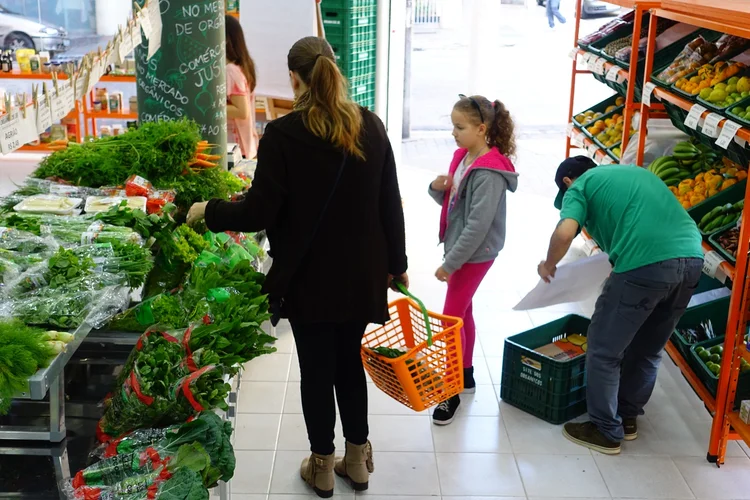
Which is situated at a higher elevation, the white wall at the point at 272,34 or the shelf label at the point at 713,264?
the white wall at the point at 272,34

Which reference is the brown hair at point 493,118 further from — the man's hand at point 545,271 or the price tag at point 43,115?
the price tag at point 43,115

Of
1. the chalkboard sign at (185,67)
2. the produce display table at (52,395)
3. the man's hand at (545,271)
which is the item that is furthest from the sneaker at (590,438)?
the produce display table at (52,395)

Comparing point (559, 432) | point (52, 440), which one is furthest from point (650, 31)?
point (52, 440)

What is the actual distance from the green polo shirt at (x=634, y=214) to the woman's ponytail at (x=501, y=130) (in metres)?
0.45

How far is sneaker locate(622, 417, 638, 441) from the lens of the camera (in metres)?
4.18

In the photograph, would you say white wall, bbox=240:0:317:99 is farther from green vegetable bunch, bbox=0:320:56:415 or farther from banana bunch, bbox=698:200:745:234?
green vegetable bunch, bbox=0:320:56:415

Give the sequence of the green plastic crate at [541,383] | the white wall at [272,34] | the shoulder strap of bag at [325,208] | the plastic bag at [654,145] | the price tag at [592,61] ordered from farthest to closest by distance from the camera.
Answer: the white wall at [272,34]
the price tag at [592,61]
the plastic bag at [654,145]
the green plastic crate at [541,383]
the shoulder strap of bag at [325,208]

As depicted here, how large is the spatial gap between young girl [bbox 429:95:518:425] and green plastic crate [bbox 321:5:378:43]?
3.02m

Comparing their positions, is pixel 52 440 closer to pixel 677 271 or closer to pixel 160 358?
pixel 160 358

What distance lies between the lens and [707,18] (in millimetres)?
4172

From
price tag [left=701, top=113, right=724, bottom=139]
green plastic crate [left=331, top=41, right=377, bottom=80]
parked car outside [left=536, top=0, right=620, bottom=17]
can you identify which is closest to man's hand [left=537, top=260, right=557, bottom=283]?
price tag [left=701, top=113, right=724, bottom=139]

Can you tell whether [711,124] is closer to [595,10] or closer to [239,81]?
[239,81]

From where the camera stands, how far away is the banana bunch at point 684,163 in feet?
15.8

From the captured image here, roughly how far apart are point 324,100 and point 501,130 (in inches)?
50.3
